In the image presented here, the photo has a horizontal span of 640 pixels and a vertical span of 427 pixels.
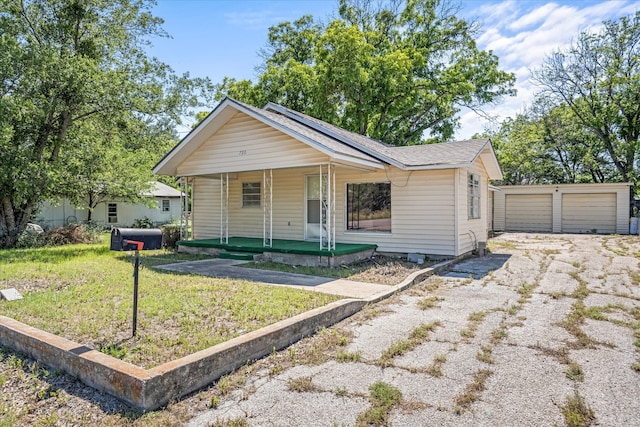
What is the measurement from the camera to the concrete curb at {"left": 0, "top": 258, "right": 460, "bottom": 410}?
313 centimetres

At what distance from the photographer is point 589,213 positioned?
828 inches

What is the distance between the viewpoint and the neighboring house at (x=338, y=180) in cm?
988

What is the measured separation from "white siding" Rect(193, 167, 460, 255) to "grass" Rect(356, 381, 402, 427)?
741 centimetres

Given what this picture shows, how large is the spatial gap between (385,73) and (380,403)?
19132 millimetres

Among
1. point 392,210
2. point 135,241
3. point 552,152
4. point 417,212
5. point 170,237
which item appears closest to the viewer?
point 135,241

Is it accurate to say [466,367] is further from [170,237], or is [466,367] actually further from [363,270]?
[170,237]

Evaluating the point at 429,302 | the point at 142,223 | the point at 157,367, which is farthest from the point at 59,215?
the point at 157,367

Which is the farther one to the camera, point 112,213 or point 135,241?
point 112,213

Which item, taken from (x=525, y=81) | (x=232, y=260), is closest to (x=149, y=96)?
(x=232, y=260)

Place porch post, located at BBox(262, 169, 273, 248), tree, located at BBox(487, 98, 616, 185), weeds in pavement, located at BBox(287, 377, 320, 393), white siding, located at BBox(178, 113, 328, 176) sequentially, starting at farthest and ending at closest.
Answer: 1. tree, located at BBox(487, 98, 616, 185)
2. porch post, located at BBox(262, 169, 273, 248)
3. white siding, located at BBox(178, 113, 328, 176)
4. weeds in pavement, located at BBox(287, 377, 320, 393)

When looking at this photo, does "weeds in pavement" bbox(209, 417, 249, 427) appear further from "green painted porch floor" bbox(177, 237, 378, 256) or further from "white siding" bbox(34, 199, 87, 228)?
"white siding" bbox(34, 199, 87, 228)

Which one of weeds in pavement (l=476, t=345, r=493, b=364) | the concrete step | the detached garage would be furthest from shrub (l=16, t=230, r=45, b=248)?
the detached garage

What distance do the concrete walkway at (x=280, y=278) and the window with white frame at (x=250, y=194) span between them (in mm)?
3461

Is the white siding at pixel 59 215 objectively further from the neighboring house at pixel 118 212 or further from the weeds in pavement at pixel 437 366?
the weeds in pavement at pixel 437 366
